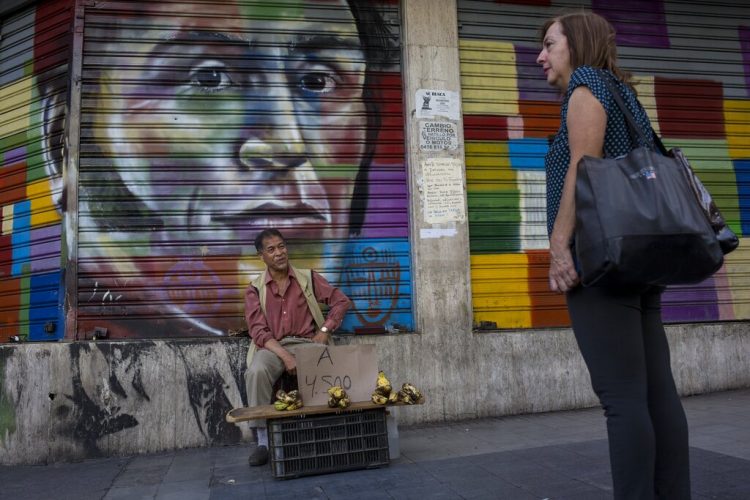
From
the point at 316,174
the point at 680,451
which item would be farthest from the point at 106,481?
the point at 680,451

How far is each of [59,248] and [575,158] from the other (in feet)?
16.0

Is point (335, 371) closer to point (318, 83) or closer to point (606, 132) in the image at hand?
point (606, 132)

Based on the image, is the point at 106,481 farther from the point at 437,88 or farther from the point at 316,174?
the point at 437,88

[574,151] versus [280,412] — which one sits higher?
→ [574,151]

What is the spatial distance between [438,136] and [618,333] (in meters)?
4.09

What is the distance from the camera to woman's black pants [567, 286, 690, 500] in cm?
195

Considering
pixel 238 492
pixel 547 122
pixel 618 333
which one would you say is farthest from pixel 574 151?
pixel 547 122

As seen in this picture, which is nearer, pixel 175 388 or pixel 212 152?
pixel 175 388

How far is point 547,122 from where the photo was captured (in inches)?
247

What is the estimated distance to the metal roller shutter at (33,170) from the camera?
5.55 m

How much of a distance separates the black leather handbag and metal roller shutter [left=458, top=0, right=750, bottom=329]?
385 cm

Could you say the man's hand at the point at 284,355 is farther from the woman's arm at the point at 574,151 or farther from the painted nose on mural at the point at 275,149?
the woman's arm at the point at 574,151

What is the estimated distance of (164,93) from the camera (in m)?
5.65

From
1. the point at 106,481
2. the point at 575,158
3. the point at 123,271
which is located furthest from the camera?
the point at 123,271
